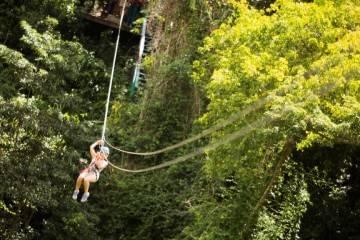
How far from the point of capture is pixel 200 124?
1293cm

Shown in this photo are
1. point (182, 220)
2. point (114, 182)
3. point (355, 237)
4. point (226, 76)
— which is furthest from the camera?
point (114, 182)

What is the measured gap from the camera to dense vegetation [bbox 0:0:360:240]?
923 centimetres

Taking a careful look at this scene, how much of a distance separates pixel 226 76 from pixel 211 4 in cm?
578

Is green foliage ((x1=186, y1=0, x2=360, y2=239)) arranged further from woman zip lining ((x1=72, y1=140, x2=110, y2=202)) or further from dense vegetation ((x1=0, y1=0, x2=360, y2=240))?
woman zip lining ((x1=72, y1=140, x2=110, y2=202))

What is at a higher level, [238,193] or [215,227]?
[238,193]

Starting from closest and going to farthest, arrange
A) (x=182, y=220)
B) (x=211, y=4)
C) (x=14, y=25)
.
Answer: (x=182, y=220) < (x=211, y=4) < (x=14, y=25)

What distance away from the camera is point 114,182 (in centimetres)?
1384

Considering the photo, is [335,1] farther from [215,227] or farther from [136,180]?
[136,180]

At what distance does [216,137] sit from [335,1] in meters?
2.94

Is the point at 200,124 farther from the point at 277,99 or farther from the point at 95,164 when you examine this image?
the point at 277,99

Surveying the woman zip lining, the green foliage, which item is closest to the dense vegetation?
the green foliage

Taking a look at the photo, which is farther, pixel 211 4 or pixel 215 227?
pixel 211 4

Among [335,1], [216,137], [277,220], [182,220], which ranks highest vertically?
[335,1]

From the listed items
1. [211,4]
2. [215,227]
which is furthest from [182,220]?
[211,4]
